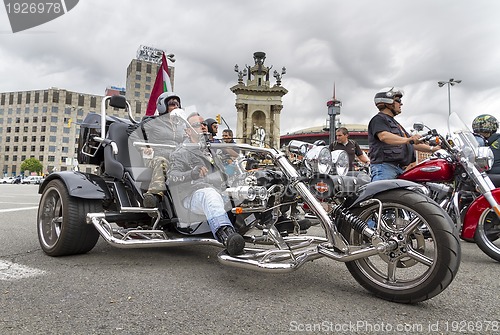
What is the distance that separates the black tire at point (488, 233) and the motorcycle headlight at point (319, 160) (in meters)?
2.10

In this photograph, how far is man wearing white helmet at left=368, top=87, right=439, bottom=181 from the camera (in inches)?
158

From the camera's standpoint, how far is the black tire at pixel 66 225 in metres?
3.29

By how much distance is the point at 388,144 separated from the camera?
157 inches

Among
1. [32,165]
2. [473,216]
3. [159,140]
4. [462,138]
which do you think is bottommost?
[473,216]

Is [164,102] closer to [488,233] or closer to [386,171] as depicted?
[386,171]

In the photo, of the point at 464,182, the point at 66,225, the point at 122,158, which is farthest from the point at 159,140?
the point at 464,182

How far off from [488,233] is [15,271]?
14.3 ft

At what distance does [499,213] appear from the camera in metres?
3.43

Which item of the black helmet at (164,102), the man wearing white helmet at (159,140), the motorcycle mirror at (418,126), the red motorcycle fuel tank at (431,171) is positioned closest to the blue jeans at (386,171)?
the red motorcycle fuel tank at (431,171)

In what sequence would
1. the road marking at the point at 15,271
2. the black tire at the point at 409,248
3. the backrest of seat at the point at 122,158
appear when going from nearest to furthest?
the black tire at the point at 409,248, the road marking at the point at 15,271, the backrest of seat at the point at 122,158

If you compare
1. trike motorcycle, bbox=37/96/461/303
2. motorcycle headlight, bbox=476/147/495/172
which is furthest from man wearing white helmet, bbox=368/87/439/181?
trike motorcycle, bbox=37/96/461/303

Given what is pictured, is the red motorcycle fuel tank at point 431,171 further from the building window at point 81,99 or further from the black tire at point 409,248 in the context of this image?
the building window at point 81,99

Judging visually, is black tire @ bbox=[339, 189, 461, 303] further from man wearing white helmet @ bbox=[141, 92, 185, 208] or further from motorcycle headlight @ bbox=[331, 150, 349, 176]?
man wearing white helmet @ bbox=[141, 92, 185, 208]

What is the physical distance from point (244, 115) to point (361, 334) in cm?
5931
